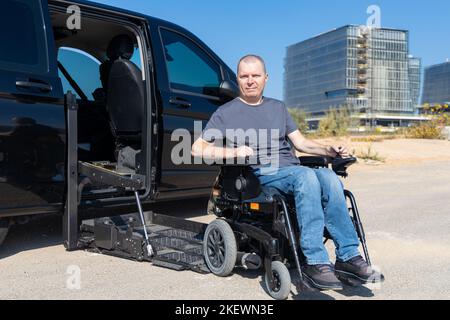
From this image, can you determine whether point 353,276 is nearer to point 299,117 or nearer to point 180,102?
point 180,102

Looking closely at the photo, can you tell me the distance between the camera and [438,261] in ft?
12.9

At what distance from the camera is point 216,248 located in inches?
137

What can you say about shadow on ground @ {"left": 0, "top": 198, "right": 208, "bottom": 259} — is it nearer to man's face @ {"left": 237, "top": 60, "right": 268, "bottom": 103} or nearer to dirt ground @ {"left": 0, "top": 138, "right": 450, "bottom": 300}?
dirt ground @ {"left": 0, "top": 138, "right": 450, "bottom": 300}

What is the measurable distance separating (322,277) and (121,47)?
3208 millimetres

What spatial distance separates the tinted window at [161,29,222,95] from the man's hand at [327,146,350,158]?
1.92m

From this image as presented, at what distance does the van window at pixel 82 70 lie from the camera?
5645 millimetres

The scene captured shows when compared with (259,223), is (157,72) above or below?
above

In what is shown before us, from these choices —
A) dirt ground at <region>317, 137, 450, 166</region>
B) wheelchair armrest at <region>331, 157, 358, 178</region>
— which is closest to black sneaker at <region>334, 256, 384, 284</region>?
wheelchair armrest at <region>331, 157, 358, 178</region>

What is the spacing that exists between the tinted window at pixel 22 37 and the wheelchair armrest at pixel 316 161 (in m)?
2.08

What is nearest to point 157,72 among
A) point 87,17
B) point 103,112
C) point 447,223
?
point 87,17

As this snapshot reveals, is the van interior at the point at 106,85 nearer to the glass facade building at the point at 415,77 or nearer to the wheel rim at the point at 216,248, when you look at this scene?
the wheel rim at the point at 216,248

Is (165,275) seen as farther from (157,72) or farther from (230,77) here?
(230,77)

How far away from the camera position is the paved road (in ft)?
10.3
